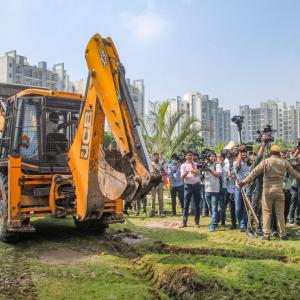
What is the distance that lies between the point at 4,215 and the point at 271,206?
511 cm

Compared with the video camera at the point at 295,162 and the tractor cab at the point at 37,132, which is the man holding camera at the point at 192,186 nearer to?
the video camera at the point at 295,162

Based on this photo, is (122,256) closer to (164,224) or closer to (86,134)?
(86,134)

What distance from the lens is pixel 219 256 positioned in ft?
20.5

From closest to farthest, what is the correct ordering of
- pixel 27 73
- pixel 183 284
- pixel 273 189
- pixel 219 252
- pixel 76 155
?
pixel 183 284
pixel 219 252
pixel 76 155
pixel 273 189
pixel 27 73

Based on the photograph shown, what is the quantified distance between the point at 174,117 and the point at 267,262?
39.8ft

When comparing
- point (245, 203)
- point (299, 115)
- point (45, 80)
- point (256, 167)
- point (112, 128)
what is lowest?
point (245, 203)

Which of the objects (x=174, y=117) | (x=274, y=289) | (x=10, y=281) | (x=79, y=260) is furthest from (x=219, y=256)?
(x=174, y=117)

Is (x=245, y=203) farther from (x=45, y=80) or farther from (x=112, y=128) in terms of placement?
(x=45, y=80)

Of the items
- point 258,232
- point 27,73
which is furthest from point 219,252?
point 27,73

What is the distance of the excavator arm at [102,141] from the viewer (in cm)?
548

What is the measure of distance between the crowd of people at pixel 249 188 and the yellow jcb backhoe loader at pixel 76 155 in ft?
4.27

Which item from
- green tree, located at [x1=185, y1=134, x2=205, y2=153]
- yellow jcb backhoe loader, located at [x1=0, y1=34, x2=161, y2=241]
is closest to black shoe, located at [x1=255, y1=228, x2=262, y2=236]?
yellow jcb backhoe loader, located at [x1=0, y1=34, x2=161, y2=241]

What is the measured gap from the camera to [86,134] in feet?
22.1

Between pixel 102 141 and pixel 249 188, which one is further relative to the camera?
pixel 249 188
